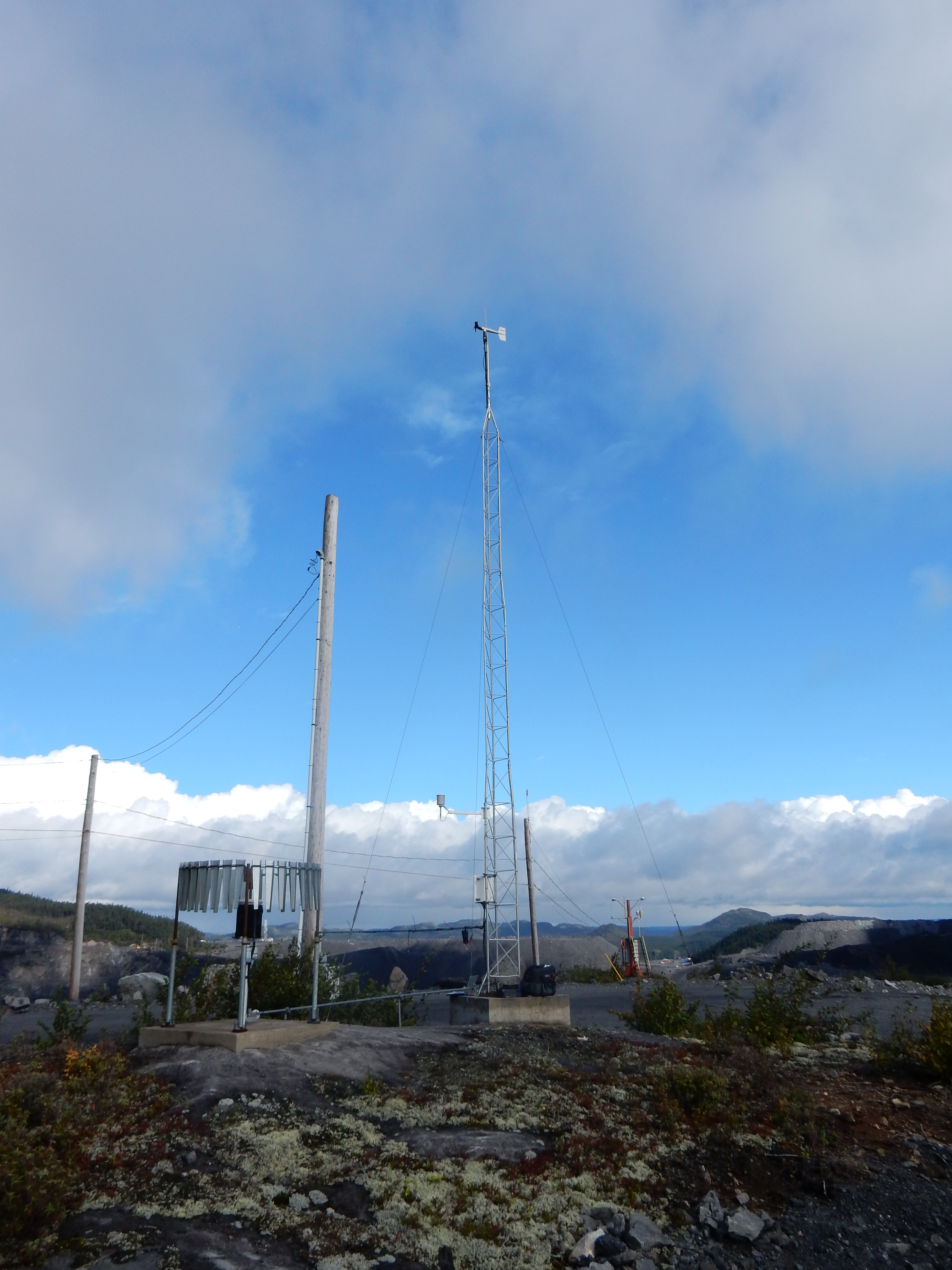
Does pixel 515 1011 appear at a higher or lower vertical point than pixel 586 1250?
higher

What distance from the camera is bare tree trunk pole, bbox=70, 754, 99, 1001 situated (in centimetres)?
3278

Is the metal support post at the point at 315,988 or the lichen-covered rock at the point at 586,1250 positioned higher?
the metal support post at the point at 315,988

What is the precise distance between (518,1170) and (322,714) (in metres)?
14.7

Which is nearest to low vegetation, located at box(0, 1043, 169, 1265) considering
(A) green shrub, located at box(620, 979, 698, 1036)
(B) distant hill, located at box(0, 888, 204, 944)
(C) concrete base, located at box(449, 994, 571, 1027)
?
(C) concrete base, located at box(449, 994, 571, 1027)

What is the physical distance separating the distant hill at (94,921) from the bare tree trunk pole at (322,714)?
48.9 meters

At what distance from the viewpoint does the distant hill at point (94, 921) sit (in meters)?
67.1

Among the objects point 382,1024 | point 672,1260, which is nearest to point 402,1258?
point 672,1260

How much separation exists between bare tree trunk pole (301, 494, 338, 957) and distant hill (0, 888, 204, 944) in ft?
161

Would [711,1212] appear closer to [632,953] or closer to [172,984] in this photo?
[172,984]

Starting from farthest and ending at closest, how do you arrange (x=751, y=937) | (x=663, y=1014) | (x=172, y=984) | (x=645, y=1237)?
(x=751, y=937)
(x=663, y=1014)
(x=172, y=984)
(x=645, y=1237)

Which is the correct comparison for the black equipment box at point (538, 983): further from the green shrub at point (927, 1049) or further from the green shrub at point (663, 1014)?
the green shrub at point (927, 1049)

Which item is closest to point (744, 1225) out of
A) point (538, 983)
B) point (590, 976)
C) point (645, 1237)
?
point (645, 1237)

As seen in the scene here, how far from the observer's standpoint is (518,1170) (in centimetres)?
949

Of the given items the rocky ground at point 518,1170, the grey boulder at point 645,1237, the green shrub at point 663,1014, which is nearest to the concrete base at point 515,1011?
the green shrub at point 663,1014
